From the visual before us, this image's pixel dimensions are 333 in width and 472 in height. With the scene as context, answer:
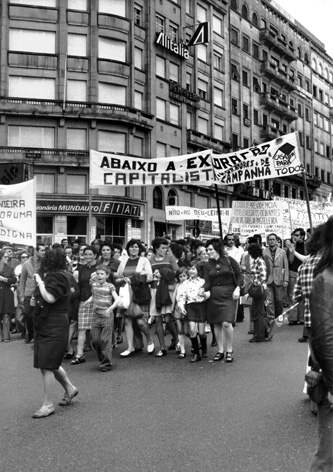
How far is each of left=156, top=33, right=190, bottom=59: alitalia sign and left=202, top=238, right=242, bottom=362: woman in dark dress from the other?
32.2m

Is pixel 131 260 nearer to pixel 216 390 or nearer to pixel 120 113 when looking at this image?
pixel 216 390

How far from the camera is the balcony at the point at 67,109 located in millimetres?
33803

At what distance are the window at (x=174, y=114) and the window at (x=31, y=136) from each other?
9161mm

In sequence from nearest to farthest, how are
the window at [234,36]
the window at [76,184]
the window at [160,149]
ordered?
the window at [76,184]
the window at [160,149]
the window at [234,36]

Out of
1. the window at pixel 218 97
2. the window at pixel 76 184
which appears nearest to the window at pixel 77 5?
the window at pixel 76 184

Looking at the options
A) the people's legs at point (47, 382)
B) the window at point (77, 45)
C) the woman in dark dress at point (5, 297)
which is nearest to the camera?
the people's legs at point (47, 382)

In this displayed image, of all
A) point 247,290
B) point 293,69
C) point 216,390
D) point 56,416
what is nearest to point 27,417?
point 56,416

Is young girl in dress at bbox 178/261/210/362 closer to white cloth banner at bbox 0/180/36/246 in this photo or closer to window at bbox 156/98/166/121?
white cloth banner at bbox 0/180/36/246

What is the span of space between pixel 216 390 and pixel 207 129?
39.5 m

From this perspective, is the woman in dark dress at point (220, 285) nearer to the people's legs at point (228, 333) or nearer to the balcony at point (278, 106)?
the people's legs at point (228, 333)

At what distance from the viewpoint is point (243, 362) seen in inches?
337

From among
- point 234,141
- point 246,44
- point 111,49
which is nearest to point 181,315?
point 111,49

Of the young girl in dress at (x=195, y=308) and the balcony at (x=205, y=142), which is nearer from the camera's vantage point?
the young girl in dress at (x=195, y=308)

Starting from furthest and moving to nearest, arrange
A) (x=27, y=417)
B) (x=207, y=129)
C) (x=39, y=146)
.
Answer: (x=207, y=129)
(x=39, y=146)
(x=27, y=417)
